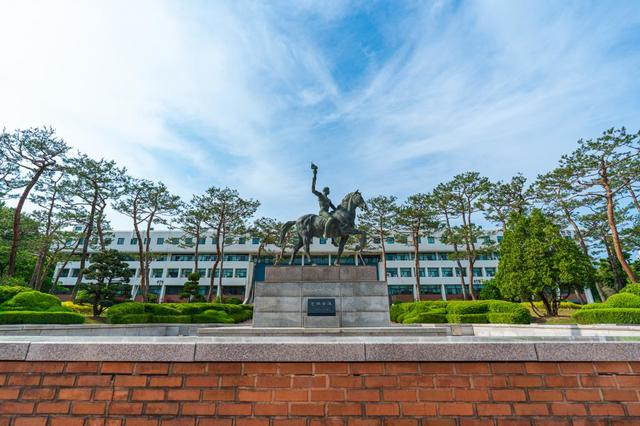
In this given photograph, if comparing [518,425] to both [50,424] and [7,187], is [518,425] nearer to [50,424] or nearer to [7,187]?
[50,424]

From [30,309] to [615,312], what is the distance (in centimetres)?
2334

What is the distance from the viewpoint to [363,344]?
260cm

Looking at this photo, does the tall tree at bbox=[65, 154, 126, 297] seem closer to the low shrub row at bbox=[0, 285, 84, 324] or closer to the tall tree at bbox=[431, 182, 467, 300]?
the low shrub row at bbox=[0, 285, 84, 324]

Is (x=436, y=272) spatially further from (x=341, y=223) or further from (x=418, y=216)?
(x=341, y=223)

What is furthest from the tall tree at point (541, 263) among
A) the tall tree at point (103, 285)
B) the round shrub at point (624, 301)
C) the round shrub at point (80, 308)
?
the round shrub at point (80, 308)

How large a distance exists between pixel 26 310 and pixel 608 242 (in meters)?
47.2

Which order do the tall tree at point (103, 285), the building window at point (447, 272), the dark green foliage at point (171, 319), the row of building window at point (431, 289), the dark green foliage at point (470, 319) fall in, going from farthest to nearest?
the building window at point (447, 272)
the row of building window at point (431, 289)
the tall tree at point (103, 285)
the dark green foliage at point (171, 319)
the dark green foliage at point (470, 319)

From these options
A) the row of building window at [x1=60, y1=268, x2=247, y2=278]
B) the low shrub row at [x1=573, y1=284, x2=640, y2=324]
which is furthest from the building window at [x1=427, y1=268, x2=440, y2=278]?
the low shrub row at [x1=573, y1=284, x2=640, y2=324]

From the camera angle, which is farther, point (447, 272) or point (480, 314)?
point (447, 272)

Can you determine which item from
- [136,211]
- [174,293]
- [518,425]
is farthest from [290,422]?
[174,293]

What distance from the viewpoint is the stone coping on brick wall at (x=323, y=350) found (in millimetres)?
2496

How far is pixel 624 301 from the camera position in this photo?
13.1m

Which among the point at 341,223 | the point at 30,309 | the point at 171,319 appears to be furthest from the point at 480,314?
the point at 30,309

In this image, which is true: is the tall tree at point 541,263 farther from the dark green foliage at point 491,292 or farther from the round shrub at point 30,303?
the round shrub at point 30,303
